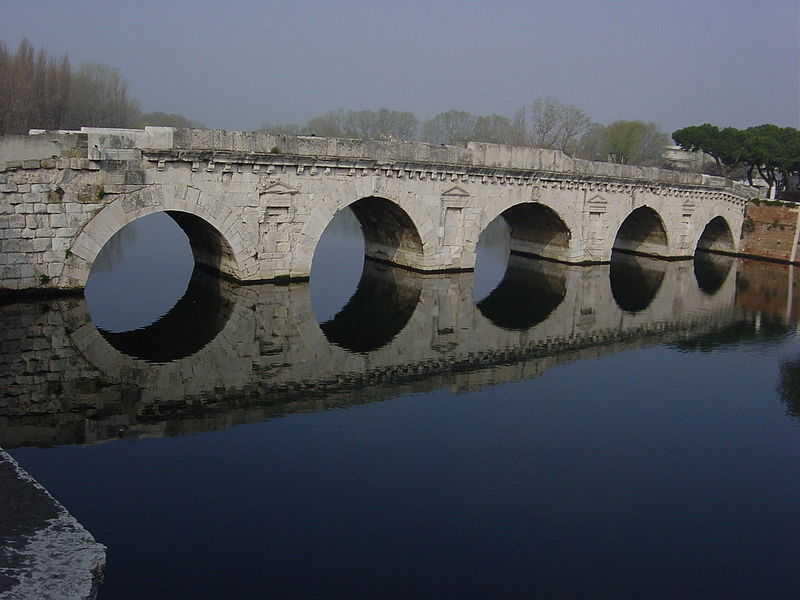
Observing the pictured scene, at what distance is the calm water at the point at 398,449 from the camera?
7059 millimetres

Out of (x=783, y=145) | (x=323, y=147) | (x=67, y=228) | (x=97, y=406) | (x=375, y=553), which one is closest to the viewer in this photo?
(x=375, y=553)

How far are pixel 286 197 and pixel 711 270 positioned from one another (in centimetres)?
1787

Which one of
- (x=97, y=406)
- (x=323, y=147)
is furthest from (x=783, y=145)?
(x=97, y=406)

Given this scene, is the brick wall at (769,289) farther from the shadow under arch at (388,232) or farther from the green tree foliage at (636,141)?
the green tree foliage at (636,141)

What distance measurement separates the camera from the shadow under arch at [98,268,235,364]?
13.4 meters

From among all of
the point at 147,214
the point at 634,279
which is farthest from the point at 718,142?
the point at 147,214

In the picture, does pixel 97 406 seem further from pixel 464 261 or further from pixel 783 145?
pixel 783 145

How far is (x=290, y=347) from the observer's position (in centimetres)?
1400

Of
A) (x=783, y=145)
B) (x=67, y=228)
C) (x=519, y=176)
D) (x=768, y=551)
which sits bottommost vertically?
(x=768, y=551)

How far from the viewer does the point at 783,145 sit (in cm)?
4022

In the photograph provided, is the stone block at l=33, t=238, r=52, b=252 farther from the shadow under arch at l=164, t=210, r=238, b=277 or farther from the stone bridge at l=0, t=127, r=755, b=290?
the shadow under arch at l=164, t=210, r=238, b=277

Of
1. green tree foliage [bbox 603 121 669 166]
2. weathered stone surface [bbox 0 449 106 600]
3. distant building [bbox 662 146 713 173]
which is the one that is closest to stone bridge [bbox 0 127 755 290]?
weathered stone surface [bbox 0 449 106 600]

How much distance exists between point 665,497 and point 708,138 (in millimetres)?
37505

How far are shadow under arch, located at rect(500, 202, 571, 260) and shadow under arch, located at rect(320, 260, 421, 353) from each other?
6.05 metres
